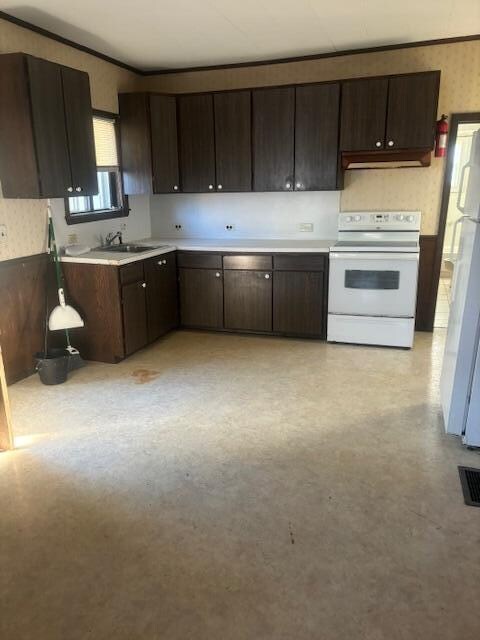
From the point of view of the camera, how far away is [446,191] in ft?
14.9

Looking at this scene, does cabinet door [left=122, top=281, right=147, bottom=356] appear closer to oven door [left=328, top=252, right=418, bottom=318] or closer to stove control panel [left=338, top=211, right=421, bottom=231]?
oven door [left=328, top=252, right=418, bottom=318]

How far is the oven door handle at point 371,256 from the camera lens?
13.9 ft

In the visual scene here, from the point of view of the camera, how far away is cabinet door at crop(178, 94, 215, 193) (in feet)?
15.5

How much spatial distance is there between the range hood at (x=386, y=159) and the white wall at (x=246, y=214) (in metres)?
0.39

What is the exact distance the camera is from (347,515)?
7.30 feet

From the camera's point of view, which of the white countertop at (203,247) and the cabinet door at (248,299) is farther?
the cabinet door at (248,299)

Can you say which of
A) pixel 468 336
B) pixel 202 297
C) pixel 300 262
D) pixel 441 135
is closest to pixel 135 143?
pixel 202 297

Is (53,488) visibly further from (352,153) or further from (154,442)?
(352,153)

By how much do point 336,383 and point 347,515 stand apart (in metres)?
1.55

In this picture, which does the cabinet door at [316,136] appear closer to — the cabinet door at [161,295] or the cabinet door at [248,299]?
the cabinet door at [248,299]

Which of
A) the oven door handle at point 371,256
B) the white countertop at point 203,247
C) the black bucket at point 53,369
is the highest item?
the white countertop at point 203,247

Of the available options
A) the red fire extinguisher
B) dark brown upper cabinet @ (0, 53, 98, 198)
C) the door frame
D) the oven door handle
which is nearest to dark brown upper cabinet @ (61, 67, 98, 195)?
dark brown upper cabinet @ (0, 53, 98, 198)

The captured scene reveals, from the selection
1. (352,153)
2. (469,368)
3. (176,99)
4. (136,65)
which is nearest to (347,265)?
(352,153)

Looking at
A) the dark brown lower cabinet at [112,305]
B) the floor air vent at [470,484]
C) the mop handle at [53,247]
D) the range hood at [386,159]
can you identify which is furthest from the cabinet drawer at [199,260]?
the floor air vent at [470,484]
